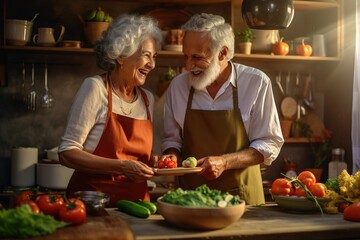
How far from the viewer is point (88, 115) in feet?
10.1

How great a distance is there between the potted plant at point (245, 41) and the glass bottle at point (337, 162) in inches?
46.1

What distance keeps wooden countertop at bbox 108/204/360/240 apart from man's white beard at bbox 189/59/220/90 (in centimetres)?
88

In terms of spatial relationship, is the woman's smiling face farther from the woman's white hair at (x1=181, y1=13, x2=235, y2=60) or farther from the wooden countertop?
the wooden countertop

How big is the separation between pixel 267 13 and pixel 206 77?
27.6 inches

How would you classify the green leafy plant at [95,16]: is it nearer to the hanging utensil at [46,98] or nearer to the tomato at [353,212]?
the hanging utensil at [46,98]

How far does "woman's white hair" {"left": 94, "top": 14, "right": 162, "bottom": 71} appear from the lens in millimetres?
3178

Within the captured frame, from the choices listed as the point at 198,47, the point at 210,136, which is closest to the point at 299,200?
the point at 210,136

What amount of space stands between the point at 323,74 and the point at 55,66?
2.44 meters

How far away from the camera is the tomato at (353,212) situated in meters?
2.62

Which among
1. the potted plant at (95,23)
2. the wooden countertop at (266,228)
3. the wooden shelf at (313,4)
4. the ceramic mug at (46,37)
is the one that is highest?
the wooden shelf at (313,4)

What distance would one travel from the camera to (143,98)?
3369 millimetres

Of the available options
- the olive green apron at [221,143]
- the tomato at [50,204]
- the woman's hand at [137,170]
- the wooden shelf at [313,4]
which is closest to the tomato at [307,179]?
the olive green apron at [221,143]

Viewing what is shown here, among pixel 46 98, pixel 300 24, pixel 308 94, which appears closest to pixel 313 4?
pixel 300 24

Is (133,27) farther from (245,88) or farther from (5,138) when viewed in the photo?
(5,138)
